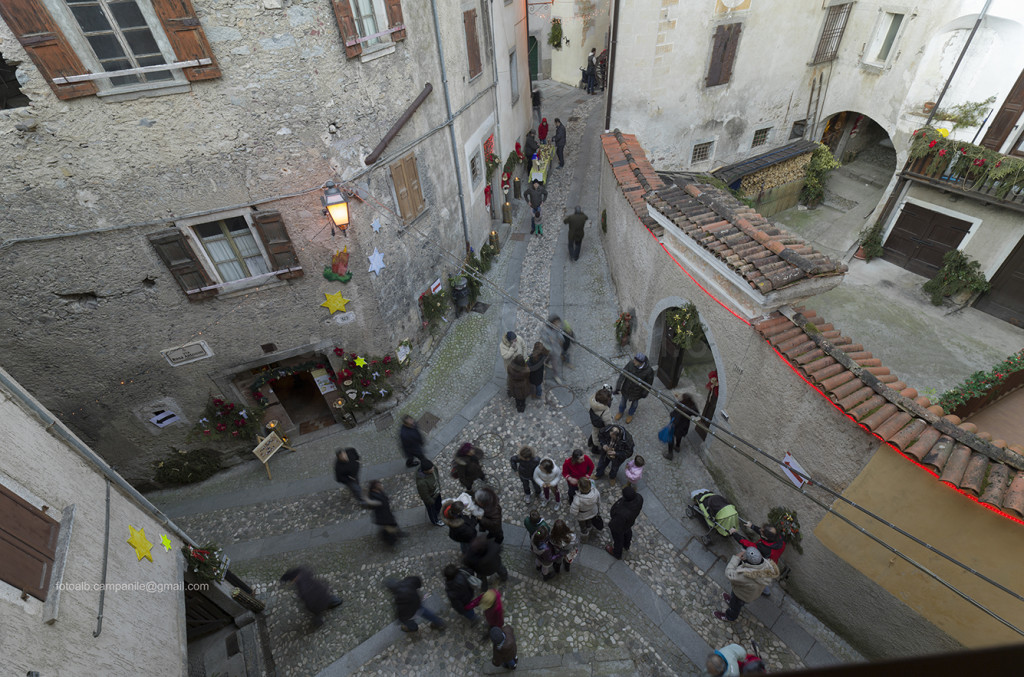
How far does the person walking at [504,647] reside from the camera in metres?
6.11

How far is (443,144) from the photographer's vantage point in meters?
11.6

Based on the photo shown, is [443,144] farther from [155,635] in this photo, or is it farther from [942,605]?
[942,605]

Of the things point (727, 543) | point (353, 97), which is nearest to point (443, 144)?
point (353, 97)

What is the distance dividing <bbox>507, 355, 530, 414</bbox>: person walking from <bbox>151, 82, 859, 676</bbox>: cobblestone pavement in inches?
12.1

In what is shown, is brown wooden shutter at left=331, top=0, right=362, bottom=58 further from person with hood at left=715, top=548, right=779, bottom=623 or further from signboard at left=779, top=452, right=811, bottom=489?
person with hood at left=715, top=548, right=779, bottom=623

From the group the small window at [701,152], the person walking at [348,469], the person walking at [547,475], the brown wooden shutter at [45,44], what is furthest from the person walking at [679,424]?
the small window at [701,152]

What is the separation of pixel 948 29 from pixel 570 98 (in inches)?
690

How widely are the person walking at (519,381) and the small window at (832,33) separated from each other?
13.9m

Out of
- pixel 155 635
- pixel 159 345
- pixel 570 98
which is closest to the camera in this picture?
pixel 155 635

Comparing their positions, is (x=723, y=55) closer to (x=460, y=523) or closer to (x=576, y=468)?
(x=576, y=468)

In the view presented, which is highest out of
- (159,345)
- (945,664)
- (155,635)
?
(945,664)

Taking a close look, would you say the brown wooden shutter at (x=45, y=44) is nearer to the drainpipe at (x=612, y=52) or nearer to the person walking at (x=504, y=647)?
→ the person walking at (x=504, y=647)

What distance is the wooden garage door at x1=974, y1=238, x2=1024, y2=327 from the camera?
11930 millimetres

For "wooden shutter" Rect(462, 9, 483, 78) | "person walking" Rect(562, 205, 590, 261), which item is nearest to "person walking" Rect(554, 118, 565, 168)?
"wooden shutter" Rect(462, 9, 483, 78)
